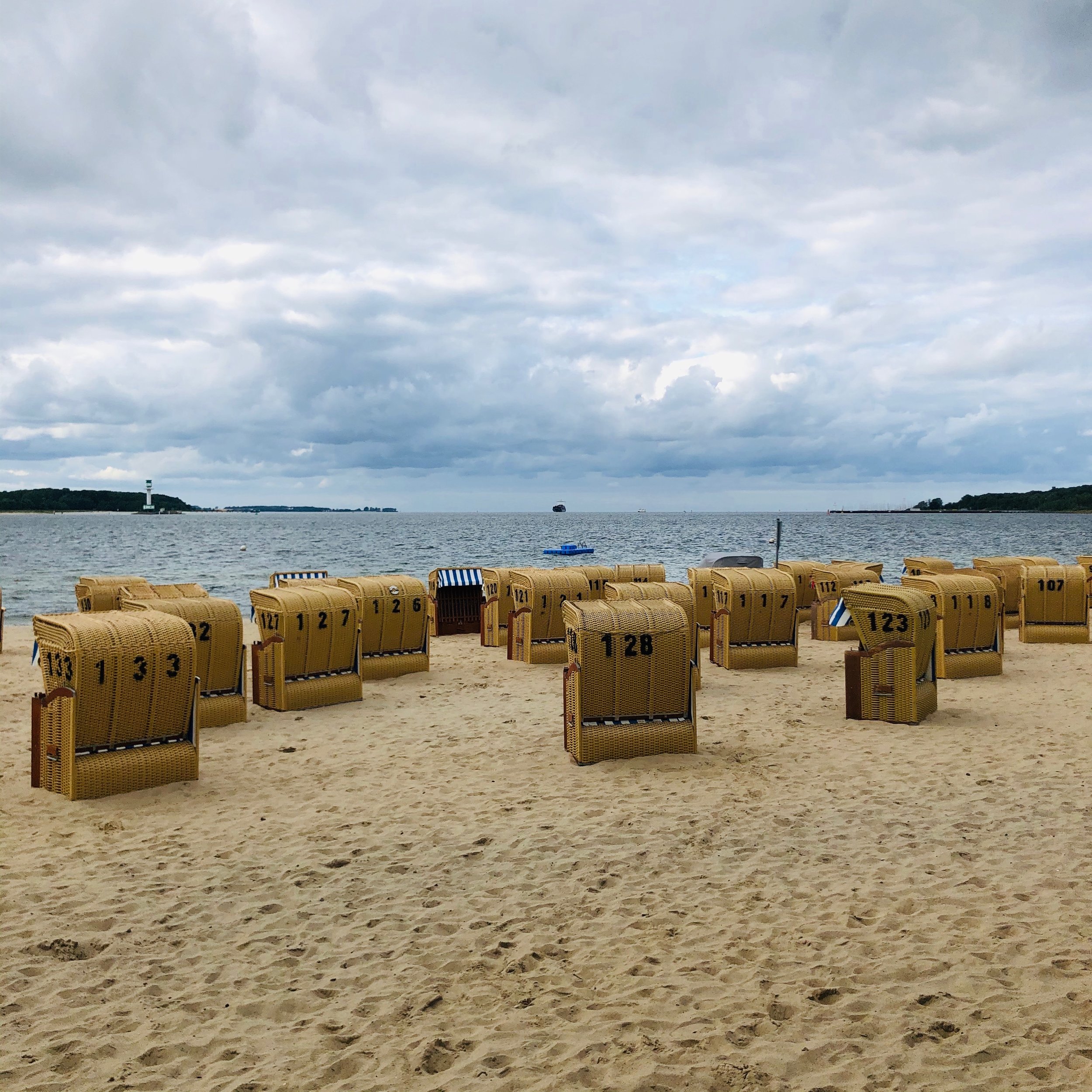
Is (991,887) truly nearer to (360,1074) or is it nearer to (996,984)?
(996,984)

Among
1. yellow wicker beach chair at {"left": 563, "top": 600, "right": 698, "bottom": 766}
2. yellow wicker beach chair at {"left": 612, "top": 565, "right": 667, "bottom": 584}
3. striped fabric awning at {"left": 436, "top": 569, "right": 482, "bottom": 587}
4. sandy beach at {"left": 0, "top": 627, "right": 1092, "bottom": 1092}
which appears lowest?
sandy beach at {"left": 0, "top": 627, "right": 1092, "bottom": 1092}

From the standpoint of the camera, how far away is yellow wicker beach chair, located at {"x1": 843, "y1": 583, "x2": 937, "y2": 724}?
12.9 m

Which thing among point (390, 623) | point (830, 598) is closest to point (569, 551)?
point (830, 598)

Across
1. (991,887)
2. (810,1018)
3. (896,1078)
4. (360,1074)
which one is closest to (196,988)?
(360,1074)

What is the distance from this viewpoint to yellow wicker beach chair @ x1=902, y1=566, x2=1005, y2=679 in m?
16.2

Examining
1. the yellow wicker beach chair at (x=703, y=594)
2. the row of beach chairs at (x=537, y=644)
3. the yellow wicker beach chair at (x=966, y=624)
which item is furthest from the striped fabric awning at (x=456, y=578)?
the yellow wicker beach chair at (x=966, y=624)

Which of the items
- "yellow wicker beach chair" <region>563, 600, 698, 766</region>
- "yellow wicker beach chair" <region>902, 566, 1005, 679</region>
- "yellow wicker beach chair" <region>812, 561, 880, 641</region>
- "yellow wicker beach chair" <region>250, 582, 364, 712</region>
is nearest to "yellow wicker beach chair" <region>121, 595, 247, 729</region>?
"yellow wicker beach chair" <region>250, 582, 364, 712</region>

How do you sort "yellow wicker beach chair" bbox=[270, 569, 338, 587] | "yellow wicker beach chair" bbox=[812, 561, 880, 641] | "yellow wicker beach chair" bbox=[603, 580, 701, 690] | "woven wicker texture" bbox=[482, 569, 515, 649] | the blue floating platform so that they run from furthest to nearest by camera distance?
the blue floating platform < "yellow wicker beach chair" bbox=[812, 561, 880, 641] < "woven wicker texture" bbox=[482, 569, 515, 649] < "yellow wicker beach chair" bbox=[270, 569, 338, 587] < "yellow wicker beach chair" bbox=[603, 580, 701, 690]

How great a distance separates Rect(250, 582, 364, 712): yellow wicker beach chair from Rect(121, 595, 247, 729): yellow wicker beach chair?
715 millimetres

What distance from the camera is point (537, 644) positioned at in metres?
18.6

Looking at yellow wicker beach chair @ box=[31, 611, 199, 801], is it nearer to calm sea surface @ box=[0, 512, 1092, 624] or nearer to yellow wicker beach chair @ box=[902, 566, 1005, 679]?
yellow wicker beach chair @ box=[902, 566, 1005, 679]

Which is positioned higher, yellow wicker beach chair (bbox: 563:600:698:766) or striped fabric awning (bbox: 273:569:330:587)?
striped fabric awning (bbox: 273:569:330:587)

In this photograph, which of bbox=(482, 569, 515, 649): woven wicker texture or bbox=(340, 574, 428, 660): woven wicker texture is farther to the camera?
bbox=(482, 569, 515, 649): woven wicker texture

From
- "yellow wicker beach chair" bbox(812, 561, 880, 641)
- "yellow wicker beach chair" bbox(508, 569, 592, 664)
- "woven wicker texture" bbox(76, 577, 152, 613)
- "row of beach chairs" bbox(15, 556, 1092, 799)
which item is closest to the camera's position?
"row of beach chairs" bbox(15, 556, 1092, 799)
